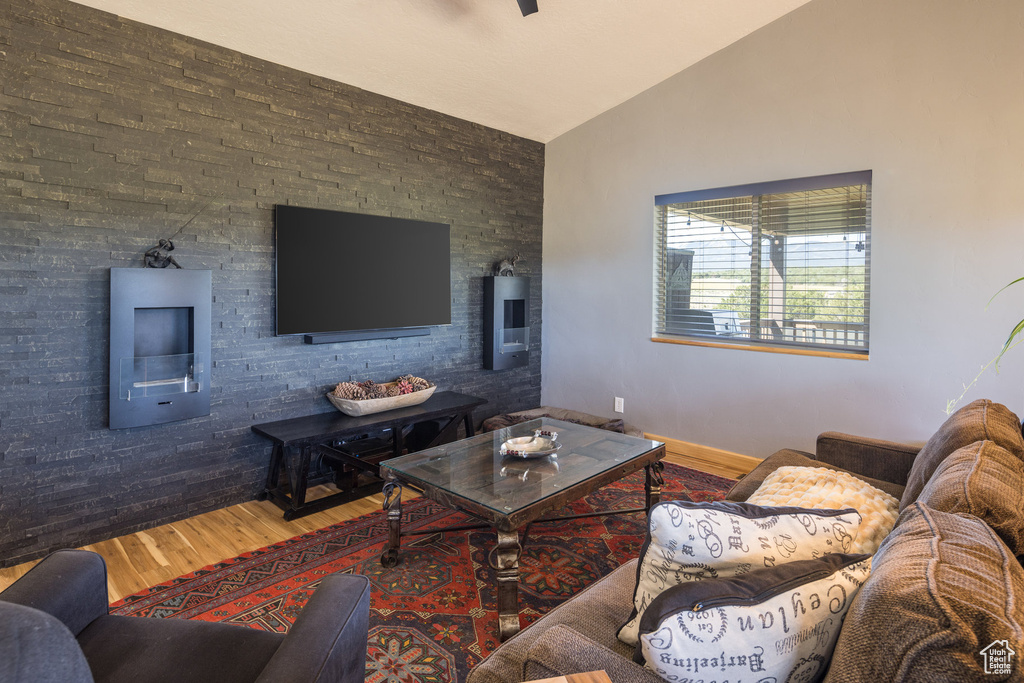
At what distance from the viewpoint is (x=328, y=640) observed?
1173mm

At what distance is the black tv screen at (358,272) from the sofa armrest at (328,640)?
7.50 ft

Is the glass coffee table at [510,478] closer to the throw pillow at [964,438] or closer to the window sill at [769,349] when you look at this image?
the throw pillow at [964,438]

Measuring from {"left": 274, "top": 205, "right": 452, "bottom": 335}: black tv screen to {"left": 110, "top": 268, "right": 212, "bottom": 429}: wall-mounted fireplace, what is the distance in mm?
471

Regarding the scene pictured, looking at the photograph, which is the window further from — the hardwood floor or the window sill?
the hardwood floor

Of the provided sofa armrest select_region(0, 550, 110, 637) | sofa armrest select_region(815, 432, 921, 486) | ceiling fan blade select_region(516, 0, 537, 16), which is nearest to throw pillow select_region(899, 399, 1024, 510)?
sofa armrest select_region(815, 432, 921, 486)

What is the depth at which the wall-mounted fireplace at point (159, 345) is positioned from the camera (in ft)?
8.80

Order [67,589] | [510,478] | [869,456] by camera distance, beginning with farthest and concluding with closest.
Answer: [869,456]
[510,478]
[67,589]

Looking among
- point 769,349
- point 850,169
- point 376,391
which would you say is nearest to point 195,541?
point 376,391

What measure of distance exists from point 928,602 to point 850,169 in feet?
10.8

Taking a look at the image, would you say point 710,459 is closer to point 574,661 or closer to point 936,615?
point 574,661

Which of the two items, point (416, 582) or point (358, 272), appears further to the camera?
point (358, 272)

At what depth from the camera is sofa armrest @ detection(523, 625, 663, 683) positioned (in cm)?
101

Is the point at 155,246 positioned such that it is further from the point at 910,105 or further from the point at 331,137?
the point at 910,105

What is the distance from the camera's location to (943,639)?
720mm
